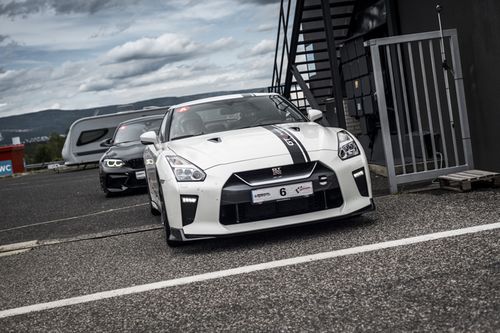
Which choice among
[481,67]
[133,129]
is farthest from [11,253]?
[133,129]

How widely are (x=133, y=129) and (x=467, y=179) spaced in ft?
24.8

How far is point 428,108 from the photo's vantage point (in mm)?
7539

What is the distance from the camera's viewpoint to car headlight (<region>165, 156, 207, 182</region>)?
17.8 feet

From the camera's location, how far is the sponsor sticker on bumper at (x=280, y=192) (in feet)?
17.3

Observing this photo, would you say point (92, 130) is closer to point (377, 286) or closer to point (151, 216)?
point (151, 216)

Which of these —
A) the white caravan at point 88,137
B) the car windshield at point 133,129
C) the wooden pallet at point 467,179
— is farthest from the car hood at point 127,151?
the white caravan at point 88,137

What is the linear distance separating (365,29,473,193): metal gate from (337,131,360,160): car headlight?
84cm

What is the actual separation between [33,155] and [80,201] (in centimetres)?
13512

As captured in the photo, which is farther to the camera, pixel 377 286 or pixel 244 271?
pixel 244 271

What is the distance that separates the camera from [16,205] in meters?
13.5

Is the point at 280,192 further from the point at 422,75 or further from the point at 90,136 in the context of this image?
the point at 90,136

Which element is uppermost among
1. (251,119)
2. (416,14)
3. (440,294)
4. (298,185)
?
(416,14)

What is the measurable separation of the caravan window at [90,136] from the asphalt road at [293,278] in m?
19.3

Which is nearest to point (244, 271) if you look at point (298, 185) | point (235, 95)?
point (298, 185)
